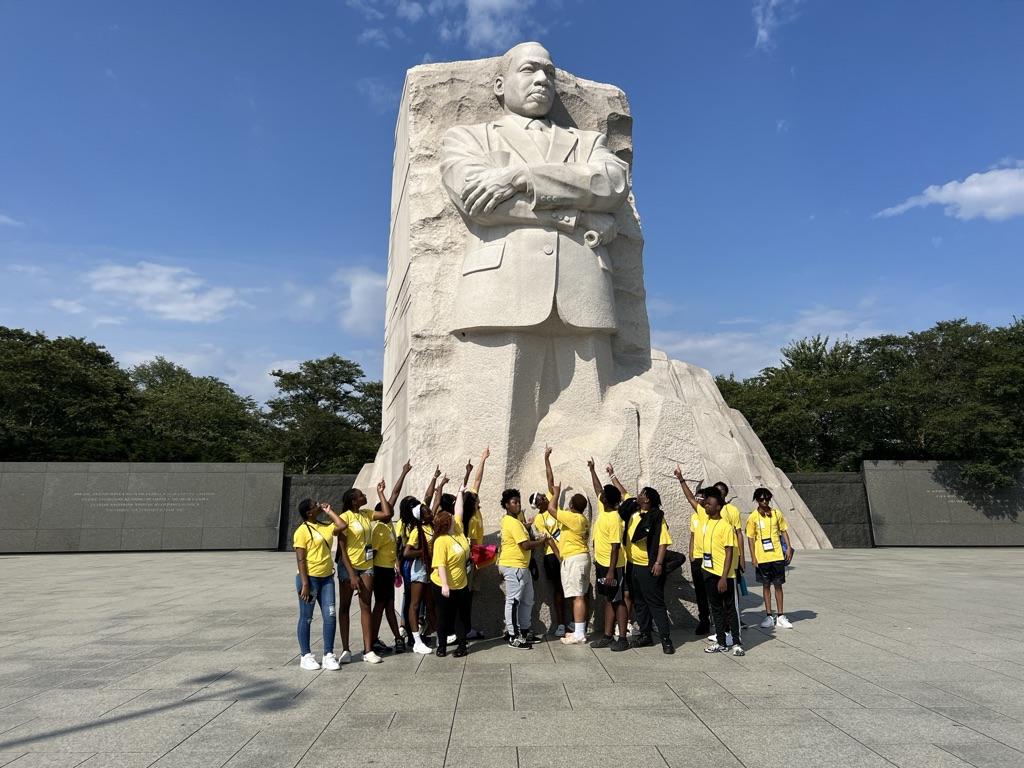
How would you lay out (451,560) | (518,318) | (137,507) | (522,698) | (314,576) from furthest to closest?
(137,507) < (518,318) < (451,560) < (314,576) < (522,698)

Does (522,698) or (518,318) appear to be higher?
(518,318)

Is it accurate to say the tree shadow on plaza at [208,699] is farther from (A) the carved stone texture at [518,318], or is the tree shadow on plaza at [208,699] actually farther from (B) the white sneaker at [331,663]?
(A) the carved stone texture at [518,318]

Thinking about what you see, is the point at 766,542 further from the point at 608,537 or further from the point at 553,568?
the point at 553,568

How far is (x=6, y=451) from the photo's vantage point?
2252 cm

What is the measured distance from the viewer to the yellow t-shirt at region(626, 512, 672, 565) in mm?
5258

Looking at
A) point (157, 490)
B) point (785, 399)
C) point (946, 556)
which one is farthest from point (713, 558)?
point (785, 399)

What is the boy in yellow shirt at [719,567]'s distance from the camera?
5.09m

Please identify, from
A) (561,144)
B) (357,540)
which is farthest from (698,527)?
(561,144)

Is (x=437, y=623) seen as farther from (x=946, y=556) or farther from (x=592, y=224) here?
(x=946, y=556)

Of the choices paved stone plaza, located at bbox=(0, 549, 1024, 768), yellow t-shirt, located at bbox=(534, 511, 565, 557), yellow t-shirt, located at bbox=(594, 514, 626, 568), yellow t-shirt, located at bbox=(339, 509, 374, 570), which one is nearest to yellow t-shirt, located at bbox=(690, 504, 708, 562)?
yellow t-shirt, located at bbox=(594, 514, 626, 568)

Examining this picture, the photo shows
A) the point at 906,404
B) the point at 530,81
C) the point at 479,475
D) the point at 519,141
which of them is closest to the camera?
the point at 479,475

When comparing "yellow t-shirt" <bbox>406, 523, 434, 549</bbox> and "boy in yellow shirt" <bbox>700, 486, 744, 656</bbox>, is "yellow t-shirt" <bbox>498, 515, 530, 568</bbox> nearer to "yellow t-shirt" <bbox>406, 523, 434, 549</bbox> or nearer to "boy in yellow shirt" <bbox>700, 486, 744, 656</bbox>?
"yellow t-shirt" <bbox>406, 523, 434, 549</bbox>

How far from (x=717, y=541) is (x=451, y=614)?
2128mm

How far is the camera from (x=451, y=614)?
5.15 metres
